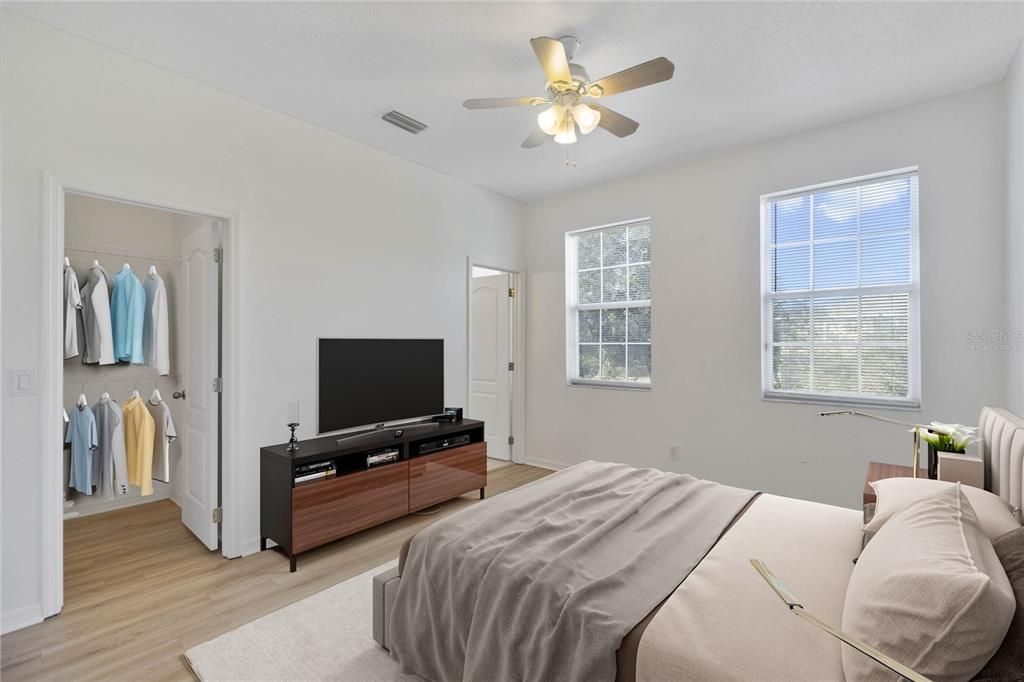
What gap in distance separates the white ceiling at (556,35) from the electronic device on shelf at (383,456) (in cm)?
223

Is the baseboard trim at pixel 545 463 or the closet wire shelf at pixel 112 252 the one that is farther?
the baseboard trim at pixel 545 463

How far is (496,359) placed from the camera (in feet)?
17.3

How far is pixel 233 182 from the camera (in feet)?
9.69

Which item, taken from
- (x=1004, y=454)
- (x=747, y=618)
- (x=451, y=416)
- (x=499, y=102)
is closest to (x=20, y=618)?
(x=451, y=416)

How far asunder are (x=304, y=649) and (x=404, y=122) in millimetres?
3038

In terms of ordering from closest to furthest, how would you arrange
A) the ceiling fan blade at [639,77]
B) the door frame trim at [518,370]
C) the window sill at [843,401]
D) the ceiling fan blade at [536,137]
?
the ceiling fan blade at [639,77] < the ceiling fan blade at [536,137] < the window sill at [843,401] < the door frame trim at [518,370]

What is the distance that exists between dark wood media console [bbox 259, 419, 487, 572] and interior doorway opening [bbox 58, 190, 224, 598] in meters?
0.45

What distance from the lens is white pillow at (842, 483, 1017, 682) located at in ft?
3.12

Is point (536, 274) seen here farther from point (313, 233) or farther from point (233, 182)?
point (233, 182)

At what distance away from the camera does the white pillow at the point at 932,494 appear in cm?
145

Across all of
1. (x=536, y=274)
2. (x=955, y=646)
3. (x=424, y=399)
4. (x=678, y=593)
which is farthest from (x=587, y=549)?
(x=536, y=274)

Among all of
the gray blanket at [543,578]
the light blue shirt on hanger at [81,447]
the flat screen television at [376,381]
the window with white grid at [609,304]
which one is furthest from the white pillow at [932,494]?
the light blue shirt on hanger at [81,447]

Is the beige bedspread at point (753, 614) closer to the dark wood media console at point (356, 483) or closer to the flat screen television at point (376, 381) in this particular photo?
the dark wood media console at point (356, 483)

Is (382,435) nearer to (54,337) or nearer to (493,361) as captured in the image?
(54,337)
